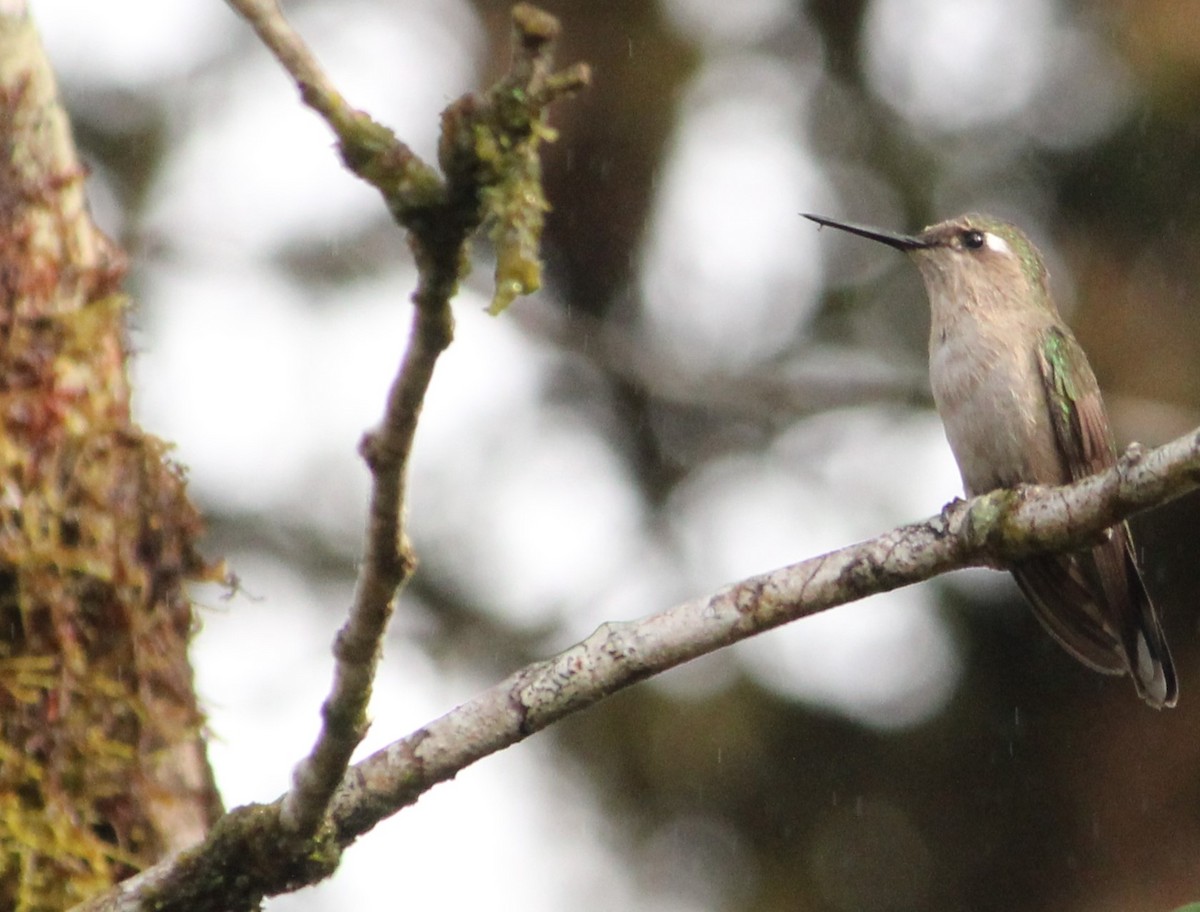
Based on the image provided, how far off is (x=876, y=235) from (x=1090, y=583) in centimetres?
149

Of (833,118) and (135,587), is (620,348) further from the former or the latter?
(135,587)

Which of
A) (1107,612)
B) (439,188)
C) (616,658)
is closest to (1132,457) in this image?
(616,658)

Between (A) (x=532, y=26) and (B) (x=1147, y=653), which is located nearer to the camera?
(A) (x=532, y=26)

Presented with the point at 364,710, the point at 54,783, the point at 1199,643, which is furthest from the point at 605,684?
the point at 1199,643

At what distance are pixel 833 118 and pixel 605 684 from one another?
5593 mm

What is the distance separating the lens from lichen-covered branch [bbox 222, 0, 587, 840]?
6.38ft

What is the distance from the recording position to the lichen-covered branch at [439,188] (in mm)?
1944

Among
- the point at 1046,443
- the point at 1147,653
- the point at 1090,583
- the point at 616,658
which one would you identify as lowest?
the point at 616,658

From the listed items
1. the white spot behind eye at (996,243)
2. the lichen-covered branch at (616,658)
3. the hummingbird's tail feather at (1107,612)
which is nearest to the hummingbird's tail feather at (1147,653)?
the hummingbird's tail feather at (1107,612)

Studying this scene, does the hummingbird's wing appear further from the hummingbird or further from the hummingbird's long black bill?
the hummingbird's long black bill

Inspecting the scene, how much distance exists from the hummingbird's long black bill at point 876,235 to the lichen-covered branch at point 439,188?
3107 mm

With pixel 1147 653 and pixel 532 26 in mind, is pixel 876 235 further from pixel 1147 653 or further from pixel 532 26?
pixel 532 26

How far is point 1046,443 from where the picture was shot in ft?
16.8

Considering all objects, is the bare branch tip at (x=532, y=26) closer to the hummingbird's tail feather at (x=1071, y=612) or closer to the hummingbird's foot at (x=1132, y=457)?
the hummingbird's foot at (x=1132, y=457)
